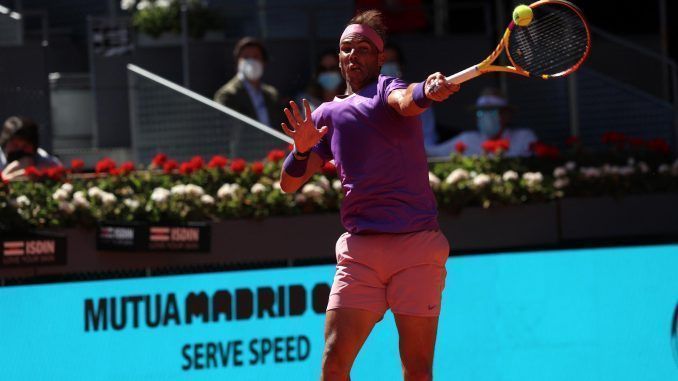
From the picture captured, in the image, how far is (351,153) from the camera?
4.84 meters

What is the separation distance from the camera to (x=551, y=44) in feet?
15.6

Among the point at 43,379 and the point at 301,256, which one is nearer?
the point at 43,379

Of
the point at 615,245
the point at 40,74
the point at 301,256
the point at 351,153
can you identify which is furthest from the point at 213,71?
the point at 351,153

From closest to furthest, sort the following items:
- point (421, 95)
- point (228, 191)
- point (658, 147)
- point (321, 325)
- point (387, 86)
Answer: point (421, 95) < point (387, 86) < point (321, 325) < point (228, 191) < point (658, 147)

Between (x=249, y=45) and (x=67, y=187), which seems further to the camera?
(x=249, y=45)

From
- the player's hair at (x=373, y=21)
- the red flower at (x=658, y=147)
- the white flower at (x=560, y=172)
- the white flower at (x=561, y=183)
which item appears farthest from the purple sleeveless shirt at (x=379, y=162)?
the red flower at (x=658, y=147)

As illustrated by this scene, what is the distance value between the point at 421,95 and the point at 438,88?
13 centimetres

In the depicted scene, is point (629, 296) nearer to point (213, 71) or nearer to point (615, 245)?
point (615, 245)

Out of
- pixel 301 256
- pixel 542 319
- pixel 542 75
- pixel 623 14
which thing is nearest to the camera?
pixel 542 75

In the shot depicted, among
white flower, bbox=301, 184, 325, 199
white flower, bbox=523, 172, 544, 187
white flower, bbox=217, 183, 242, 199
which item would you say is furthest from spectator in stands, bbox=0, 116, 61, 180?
white flower, bbox=523, 172, 544, 187

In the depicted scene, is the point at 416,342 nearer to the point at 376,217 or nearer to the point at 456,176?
the point at 376,217

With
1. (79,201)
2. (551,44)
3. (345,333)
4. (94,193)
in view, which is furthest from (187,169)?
(551,44)

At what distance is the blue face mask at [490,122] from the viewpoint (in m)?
9.70

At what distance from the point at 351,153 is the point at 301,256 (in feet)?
8.25
